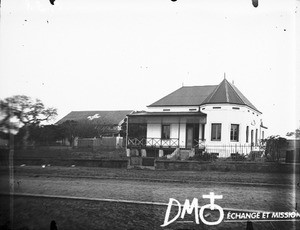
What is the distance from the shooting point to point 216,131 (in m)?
17.4

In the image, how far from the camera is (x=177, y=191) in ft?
20.2

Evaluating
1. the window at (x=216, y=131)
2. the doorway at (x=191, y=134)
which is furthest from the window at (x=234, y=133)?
the doorway at (x=191, y=134)

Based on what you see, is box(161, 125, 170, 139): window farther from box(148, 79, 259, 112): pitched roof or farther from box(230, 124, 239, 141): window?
box(230, 124, 239, 141): window

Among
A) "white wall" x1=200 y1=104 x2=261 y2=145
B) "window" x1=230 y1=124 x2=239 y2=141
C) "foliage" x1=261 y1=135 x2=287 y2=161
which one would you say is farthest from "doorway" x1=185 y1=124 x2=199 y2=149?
"foliage" x1=261 y1=135 x2=287 y2=161

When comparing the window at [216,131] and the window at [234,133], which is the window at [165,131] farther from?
the window at [234,133]

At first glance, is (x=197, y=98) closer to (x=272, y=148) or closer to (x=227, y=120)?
(x=227, y=120)

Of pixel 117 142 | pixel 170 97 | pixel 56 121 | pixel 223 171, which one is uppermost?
pixel 170 97

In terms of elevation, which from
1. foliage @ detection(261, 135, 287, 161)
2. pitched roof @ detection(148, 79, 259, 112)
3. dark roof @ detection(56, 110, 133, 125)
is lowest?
foliage @ detection(261, 135, 287, 161)

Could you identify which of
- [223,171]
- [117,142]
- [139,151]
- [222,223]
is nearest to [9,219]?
[222,223]

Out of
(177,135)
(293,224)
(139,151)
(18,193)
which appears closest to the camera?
(293,224)

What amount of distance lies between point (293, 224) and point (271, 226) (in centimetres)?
25

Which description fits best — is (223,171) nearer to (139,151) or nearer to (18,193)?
(139,151)

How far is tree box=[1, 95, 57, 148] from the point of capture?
369 cm

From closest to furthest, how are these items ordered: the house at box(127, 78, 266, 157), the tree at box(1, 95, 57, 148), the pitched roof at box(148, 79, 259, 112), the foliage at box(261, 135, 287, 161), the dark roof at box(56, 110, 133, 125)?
the tree at box(1, 95, 57, 148) < the dark roof at box(56, 110, 133, 125) < the foliage at box(261, 135, 287, 161) < the pitched roof at box(148, 79, 259, 112) < the house at box(127, 78, 266, 157)
